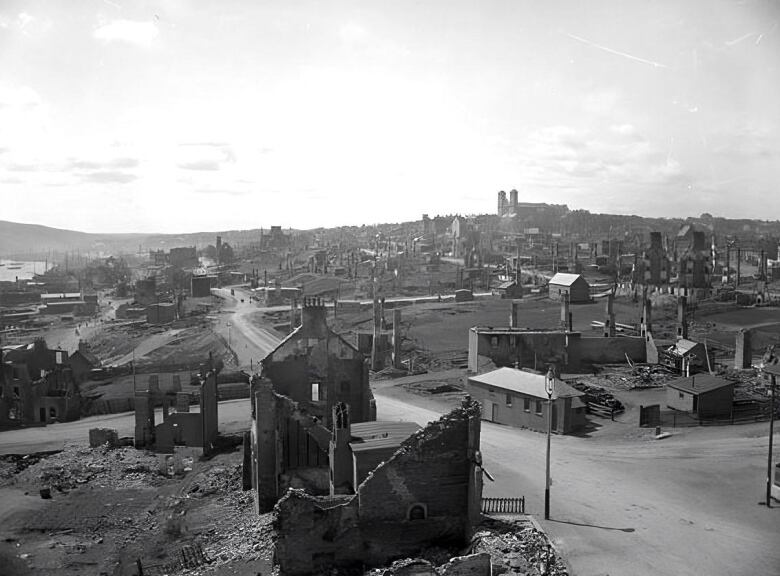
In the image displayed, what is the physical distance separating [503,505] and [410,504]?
552 centimetres

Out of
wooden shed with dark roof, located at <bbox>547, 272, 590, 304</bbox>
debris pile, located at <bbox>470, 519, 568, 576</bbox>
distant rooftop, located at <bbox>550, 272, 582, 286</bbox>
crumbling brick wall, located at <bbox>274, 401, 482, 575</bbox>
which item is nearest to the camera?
debris pile, located at <bbox>470, 519, 568, 576</bbox>

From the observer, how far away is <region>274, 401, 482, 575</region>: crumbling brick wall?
18.9 m

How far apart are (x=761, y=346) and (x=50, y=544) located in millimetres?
60241

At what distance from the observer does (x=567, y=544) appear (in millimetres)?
20906

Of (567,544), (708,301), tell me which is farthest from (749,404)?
(708,301)

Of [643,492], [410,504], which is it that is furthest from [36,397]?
[643,492]

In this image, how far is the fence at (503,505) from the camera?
2308 cm

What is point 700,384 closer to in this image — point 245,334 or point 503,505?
point 503,505

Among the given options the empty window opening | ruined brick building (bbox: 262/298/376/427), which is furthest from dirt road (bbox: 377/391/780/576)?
ruined brick building (bbox: 262/298/376/427)

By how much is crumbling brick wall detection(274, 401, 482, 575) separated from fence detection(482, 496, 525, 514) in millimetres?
Result: 3276

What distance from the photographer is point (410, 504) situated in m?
19.7

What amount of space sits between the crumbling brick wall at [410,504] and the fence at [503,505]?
3.28m

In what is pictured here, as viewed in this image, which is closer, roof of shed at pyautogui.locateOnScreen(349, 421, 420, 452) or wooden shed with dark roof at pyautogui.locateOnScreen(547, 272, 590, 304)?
roof of shed at pyautogui.locateOnScreen(349, 421, 420, 452)

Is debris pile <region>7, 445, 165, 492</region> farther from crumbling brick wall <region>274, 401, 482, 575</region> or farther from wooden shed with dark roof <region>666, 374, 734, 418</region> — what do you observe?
wooden shed with dark roof <region>666, 374, 734, 418</region>
